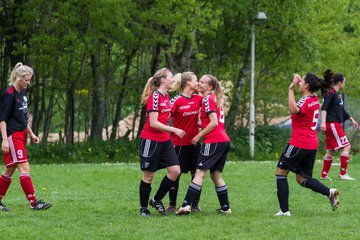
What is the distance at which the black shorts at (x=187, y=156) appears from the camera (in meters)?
11.6

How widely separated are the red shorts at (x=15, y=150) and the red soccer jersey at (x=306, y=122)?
3698 mm

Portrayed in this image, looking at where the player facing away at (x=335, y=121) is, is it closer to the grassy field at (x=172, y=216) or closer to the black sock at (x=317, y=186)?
the grassy field at (x=172, y=216)

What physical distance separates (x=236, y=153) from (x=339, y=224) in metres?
18.4

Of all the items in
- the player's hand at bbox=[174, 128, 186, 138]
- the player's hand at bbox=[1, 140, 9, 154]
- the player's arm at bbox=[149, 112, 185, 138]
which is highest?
the player's arm at bbox=[149, 112, 185, 138]

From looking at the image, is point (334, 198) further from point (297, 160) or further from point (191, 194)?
point (191, 194)

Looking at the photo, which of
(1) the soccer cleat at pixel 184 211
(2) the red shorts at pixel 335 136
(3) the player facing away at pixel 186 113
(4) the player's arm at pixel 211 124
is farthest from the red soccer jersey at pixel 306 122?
(2) the red shorts at pixel 335 136

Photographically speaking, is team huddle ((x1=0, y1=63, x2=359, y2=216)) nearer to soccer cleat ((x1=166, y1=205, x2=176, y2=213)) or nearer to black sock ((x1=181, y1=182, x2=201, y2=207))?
black sock ((x1=181, y1=182, x2=201, y2=207))

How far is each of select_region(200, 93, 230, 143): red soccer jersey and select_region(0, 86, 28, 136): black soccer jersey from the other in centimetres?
248

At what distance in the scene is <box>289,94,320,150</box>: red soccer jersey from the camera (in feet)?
35.7

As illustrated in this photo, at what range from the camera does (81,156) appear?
25.6 meters

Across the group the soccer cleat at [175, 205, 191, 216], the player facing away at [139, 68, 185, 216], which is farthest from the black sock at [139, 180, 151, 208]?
the soccer cleat at [175, 205, 191, 216]

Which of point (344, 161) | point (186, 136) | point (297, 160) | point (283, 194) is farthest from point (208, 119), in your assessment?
point (344, 161)

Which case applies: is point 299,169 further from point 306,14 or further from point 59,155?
point 306,14

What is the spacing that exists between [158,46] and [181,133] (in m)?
19.9
